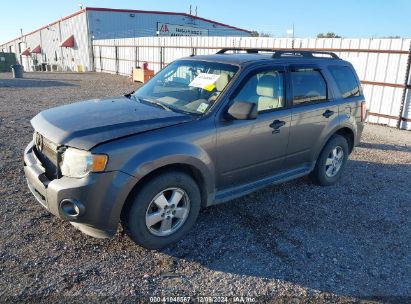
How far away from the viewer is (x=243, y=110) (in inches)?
136

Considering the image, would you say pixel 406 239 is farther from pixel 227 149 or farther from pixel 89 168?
pixel 89 168

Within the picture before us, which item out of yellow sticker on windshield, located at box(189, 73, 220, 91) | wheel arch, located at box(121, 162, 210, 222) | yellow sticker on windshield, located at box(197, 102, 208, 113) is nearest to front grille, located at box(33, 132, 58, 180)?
wheel arch, located at box(121, 162, 210, 222)

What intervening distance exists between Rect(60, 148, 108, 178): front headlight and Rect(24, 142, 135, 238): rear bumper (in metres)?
0.05

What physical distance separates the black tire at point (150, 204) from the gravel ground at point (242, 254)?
0.45 ft

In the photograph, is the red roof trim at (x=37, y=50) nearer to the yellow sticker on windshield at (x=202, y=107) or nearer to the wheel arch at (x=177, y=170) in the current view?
the yellow sticker on windshield at (x=202, y=107)

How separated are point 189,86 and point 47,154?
170 centimetres

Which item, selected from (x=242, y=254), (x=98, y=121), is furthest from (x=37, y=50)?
(x=242, y=254)

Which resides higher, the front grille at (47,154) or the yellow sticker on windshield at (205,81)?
the yellow sticker on windshield at (205,81)

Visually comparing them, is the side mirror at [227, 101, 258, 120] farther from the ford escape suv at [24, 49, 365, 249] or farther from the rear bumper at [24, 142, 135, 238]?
the rear bumper at [24, 142, 135, 238]

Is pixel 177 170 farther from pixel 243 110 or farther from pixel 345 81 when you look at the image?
pixel 345 81

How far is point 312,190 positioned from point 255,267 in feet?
7.17

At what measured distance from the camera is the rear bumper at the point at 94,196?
2.86 meters

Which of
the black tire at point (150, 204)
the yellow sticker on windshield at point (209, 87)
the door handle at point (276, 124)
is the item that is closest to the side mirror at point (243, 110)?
the yellow sticker on windshield at point (209, 87)

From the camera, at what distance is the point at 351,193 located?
201 inches
